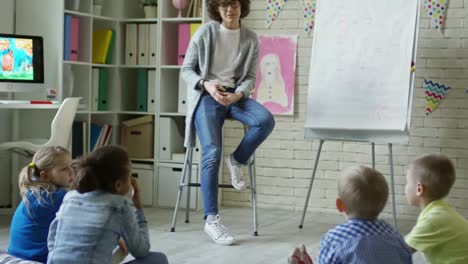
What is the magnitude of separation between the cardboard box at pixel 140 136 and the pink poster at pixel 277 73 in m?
0.79

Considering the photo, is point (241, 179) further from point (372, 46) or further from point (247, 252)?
point (372, 46)

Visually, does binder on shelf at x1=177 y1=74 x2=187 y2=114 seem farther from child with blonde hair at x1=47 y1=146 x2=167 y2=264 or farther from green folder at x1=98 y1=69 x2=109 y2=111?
child with blonde hair at x1=47 y1=146 x2=167 y2=264

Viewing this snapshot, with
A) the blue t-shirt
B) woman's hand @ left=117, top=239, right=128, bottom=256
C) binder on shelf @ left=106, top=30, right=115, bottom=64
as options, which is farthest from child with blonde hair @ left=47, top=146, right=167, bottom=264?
binder on shelf @ left=106, top=30, right=115, bottom=64

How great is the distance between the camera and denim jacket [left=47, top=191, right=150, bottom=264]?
2346mm

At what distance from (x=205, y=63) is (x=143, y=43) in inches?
47.8

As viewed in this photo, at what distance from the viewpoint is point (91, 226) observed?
92.2 inches

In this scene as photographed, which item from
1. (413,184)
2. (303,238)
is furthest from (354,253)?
(303,238)

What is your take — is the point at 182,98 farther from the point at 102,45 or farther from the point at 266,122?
the point at 266,122

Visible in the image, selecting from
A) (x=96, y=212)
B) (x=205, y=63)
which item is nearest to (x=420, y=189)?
(x=96, y=212)

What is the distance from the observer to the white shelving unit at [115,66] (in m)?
5.02

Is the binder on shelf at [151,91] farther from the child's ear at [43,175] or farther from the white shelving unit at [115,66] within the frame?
the child's ear at [43,175]

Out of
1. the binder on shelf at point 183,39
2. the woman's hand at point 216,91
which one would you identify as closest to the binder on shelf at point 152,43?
the binder on shelf at point 183,39

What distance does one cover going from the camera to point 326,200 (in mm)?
5359

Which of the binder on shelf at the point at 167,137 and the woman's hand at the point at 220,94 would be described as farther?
the binder on shelf at the point at 167,137
